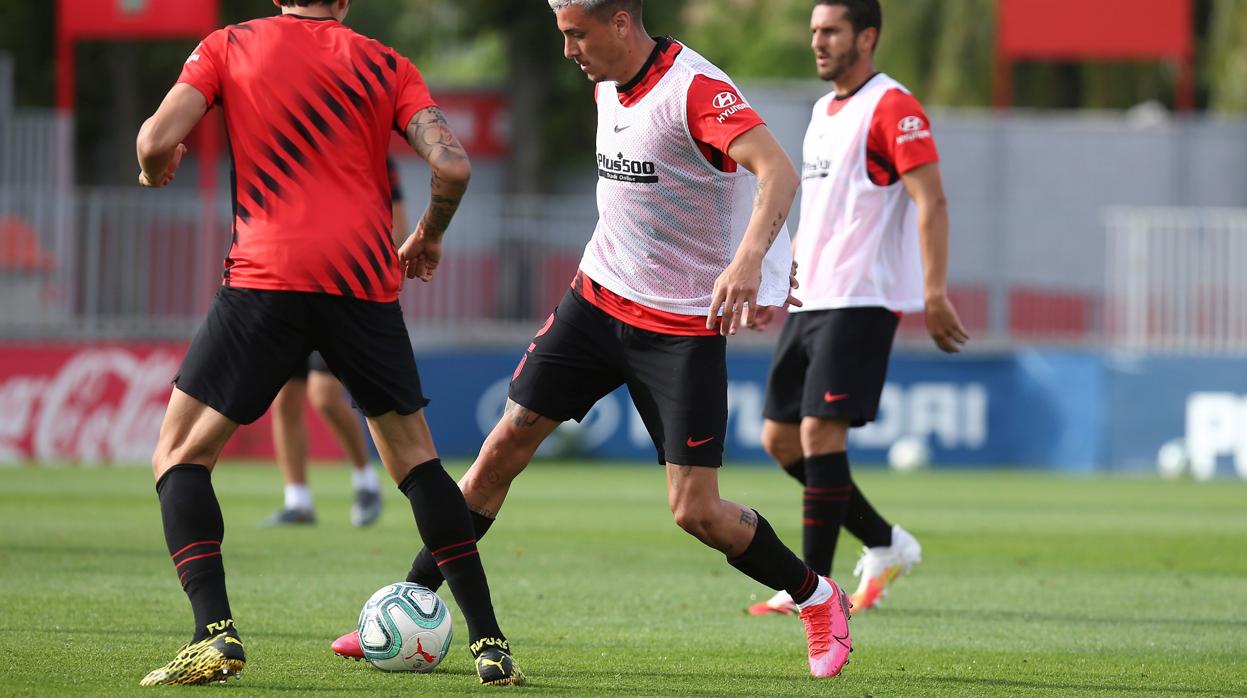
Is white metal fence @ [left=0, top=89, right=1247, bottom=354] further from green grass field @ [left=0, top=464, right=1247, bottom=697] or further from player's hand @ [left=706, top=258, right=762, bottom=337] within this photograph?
player's hand @ [left=706, top=258, right=762, bottom=337]

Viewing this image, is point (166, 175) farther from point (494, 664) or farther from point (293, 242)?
point (494, 664)

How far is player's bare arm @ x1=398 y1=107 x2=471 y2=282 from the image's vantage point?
5.64m

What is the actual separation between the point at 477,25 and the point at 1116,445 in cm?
1473

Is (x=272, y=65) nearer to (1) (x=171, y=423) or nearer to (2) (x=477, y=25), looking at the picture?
(1) (x=171, y=423)

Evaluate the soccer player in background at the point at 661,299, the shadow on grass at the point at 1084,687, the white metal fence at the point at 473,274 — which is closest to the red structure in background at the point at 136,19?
the white metal fence at the point at 473,274

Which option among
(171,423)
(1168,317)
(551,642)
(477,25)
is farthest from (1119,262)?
(171,423)

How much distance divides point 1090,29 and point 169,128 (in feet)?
74.0

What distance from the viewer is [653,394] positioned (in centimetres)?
612

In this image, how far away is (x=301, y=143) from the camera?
566 cm

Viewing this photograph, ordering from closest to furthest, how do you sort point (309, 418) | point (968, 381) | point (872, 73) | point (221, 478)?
point (872, 73)
point (221, 478)
point (309, 418)
point (968, 381)

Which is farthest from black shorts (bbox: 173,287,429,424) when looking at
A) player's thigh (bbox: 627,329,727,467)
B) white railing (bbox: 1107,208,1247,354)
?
white railing (bbox: 1107,208,1247,354)

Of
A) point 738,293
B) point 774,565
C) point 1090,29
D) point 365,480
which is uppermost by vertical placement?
point 1090,29

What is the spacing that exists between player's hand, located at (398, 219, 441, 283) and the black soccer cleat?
44.7 inches

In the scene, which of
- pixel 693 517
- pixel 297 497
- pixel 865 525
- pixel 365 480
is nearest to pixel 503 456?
pixel 693 517
